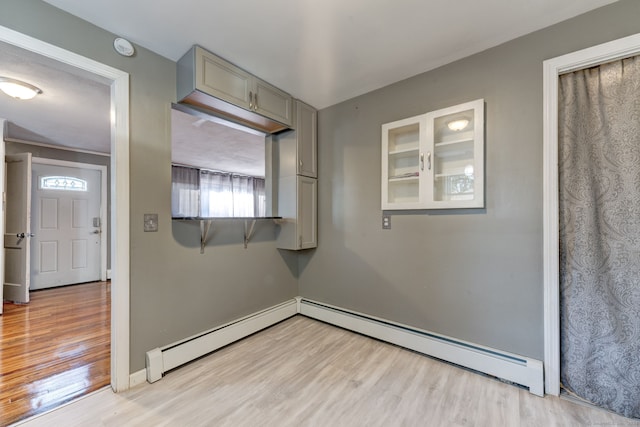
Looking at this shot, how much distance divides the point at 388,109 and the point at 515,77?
92 centimetres

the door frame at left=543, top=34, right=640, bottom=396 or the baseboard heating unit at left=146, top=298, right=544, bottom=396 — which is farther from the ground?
the door frame at left=543, top=34, right=640, bottom=396

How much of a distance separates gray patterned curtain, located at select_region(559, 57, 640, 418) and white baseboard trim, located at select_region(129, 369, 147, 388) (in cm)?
272

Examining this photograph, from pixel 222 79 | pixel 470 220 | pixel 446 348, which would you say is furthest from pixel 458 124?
pixel 222 79

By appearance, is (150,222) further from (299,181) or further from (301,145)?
(301,145)

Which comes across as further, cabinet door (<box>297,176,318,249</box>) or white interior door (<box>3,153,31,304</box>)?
white interior door (<box>3,153,31,304</box>)

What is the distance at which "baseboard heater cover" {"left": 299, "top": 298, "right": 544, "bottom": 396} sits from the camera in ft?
5.47

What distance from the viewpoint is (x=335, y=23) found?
1.63 metres

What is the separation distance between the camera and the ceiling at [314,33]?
1.49 meters

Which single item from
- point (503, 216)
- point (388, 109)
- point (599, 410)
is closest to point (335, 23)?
point (388, 109)

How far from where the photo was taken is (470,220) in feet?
6.30

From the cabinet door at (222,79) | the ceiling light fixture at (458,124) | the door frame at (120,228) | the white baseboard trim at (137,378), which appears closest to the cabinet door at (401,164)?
the ceiling light fixture at (458,124)

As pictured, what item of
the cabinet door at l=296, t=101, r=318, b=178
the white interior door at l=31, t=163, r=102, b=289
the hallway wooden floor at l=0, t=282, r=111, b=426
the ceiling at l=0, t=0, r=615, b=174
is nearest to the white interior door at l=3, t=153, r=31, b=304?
the hallway wooden floor at l=0, t=282, r=111, b=426

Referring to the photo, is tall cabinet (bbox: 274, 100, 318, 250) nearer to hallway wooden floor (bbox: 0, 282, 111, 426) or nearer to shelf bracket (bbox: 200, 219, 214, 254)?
shelf bracket (bbox: 200, 219, 214, 254)

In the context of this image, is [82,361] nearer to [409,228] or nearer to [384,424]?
[384,424]
